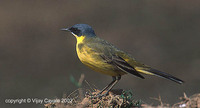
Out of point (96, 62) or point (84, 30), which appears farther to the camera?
point (84, 30)

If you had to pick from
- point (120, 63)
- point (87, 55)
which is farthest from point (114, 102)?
point (87, 55)

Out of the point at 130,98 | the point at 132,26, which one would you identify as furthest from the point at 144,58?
the point at 130,98

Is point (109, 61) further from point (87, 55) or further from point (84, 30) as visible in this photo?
point (84, 30)

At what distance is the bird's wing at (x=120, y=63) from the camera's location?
7.08 meters

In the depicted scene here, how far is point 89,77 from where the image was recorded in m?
16.3

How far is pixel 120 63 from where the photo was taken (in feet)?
23.8

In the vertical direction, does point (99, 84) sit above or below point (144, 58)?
below

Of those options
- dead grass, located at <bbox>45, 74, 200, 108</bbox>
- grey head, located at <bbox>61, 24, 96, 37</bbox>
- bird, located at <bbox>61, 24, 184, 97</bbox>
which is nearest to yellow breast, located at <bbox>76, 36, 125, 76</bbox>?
bird, located at <bbox>61, 24, 184, 97</bbox>

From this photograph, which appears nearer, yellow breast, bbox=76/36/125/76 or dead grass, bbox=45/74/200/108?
dead grass, bbox=45/74/200/108

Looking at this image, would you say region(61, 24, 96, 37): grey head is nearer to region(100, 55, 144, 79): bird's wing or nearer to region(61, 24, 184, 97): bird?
region(61, 24, 184, 97): bird

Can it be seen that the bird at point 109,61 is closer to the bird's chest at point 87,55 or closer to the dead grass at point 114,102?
the bird's chest at point 87,55

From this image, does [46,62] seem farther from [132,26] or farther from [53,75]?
[132,26]

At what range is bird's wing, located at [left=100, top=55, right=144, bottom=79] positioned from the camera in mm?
7077

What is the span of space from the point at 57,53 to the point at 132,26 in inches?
201
